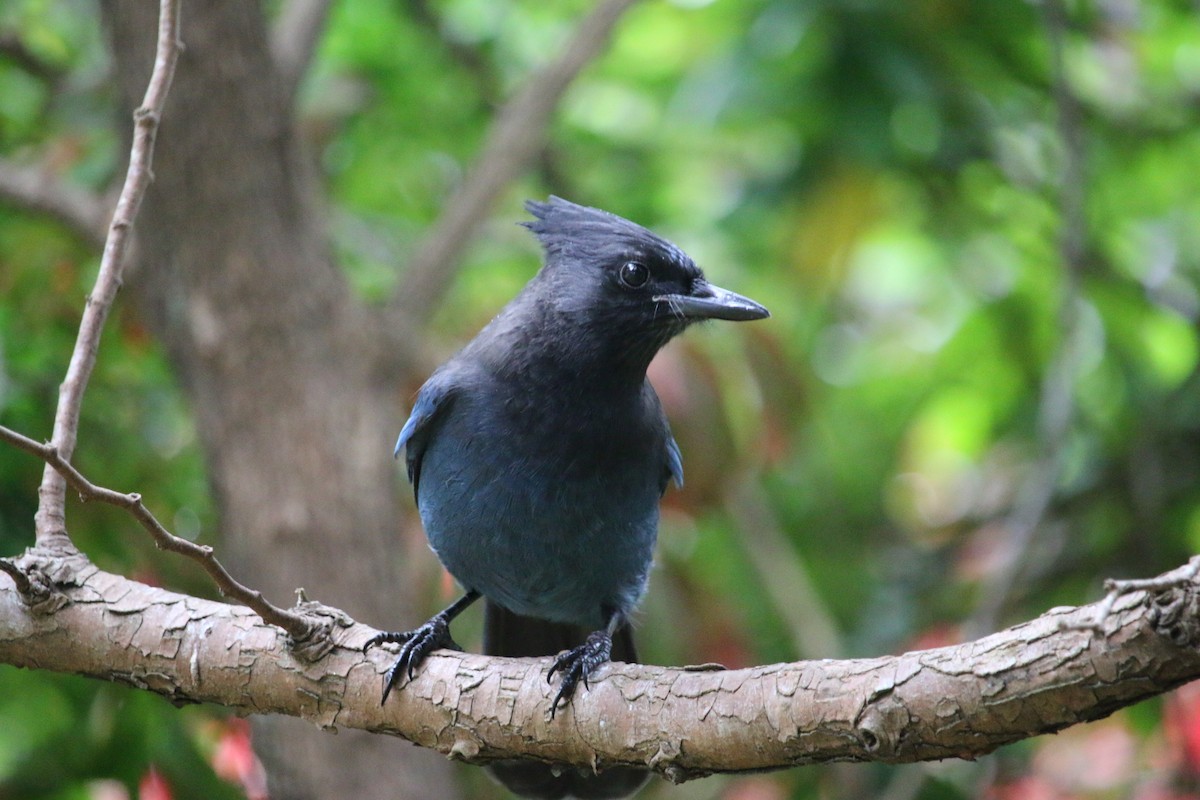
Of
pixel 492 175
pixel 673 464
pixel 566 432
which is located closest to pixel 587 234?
pixel 566 432

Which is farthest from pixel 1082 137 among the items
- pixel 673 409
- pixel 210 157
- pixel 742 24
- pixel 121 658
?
pixel 121 658

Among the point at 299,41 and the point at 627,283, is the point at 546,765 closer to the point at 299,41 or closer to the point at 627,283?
the point at 627,283

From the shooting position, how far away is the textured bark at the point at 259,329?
4.23m

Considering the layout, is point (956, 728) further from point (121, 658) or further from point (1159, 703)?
point (1159, 703)

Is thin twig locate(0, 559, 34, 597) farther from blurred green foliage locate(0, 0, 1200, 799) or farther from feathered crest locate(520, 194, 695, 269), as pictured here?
feathered crest locate(520, 194, 695, 269)

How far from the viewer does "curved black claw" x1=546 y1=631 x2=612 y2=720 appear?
8.71 feet

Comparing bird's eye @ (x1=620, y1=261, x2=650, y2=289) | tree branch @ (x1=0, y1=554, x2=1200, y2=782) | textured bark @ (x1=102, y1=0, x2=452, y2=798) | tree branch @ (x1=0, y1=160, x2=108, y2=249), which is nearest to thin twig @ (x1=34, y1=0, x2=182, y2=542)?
tree branch @ (x1=0, y1=554, x2=1200, y2=782)

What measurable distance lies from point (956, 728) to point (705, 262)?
3.96 meters

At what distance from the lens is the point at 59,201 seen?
4.29 metres

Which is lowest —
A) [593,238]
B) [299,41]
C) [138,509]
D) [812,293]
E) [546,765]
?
[546,765]

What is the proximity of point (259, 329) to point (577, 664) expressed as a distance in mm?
2028

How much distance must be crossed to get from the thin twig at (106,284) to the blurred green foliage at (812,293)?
1.00 metres

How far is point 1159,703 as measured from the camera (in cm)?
456

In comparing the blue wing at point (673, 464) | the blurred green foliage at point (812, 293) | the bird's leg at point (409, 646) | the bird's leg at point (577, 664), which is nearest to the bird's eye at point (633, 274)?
the blue wing at point (673, 464)
